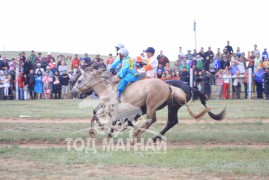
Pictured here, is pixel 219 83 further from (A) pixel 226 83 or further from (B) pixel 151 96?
(B) pixel 151 96

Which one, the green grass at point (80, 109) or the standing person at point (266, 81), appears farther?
the standing person at point (266, 81)

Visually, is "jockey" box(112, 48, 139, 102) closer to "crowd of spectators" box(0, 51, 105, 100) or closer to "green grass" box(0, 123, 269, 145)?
"green grass" box(0, 123, 269, 145)

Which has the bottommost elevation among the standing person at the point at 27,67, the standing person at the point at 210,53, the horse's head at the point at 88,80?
the horse's head at the point at 88,80

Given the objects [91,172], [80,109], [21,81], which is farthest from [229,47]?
[91,172]

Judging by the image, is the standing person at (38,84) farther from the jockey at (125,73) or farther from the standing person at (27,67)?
the jockey at (125,73)

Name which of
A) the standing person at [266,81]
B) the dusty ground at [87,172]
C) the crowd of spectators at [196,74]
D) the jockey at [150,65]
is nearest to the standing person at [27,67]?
the crowd of spectators at [196,74]

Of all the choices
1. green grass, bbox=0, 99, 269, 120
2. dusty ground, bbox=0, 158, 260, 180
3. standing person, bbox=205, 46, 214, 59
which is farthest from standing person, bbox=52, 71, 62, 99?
dusty ground, bbox=0, 158, 260, 180

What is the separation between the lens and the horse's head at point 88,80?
511 inches

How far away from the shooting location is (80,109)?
68.5 feet

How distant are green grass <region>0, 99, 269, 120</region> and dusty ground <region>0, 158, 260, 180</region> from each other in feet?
19.9

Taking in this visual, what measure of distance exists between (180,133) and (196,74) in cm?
1296

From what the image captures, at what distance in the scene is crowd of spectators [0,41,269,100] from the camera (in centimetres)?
2558

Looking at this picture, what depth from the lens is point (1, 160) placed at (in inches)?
353

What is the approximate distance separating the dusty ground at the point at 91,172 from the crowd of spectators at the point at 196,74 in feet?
55.7
